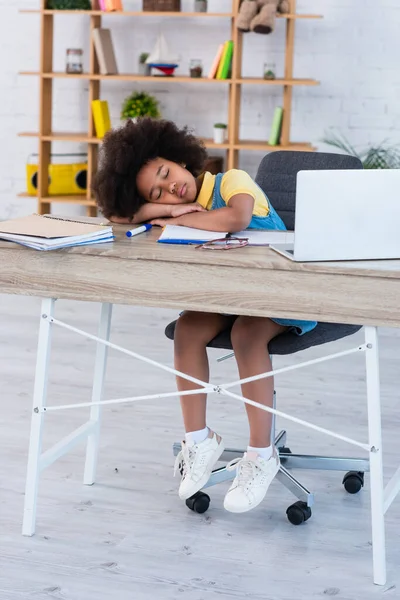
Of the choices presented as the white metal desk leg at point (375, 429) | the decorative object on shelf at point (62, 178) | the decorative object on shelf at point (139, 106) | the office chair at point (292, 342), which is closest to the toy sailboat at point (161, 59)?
the decorative object on shelf at point (139, 106)

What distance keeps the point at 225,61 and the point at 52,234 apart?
3.44 meters

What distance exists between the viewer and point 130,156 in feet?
6.68

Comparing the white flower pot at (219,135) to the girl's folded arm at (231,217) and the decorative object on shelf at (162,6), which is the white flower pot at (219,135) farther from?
the girl's folded arm at (231,217)

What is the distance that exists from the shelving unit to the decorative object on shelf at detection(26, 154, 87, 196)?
55 millimetres

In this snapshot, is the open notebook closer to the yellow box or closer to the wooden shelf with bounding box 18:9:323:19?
the wooden shelf with bounding box 18:9:323:19

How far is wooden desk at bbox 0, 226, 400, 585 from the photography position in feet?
5.60

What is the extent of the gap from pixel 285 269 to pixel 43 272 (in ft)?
1.69

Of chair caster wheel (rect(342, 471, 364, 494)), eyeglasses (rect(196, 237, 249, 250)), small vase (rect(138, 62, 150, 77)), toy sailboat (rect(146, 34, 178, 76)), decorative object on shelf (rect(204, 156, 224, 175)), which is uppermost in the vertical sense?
toy sailboat (rect(146, 34, 178, 76))

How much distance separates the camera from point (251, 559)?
190cm

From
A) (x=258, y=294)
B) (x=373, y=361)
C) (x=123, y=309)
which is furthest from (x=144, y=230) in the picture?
(x=123, y=309)

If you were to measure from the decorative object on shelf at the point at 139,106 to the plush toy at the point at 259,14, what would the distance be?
2.31ft

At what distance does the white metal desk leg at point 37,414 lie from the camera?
6.34 ft

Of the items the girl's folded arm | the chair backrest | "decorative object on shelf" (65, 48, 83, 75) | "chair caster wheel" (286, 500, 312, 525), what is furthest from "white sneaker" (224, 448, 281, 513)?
"decorative object on shelf" (65, 48, 83, 75)

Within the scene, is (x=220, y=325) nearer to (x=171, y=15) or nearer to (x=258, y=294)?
(x=258, y=294)
